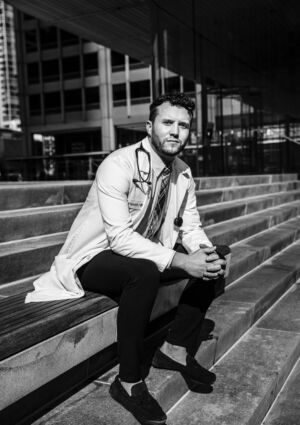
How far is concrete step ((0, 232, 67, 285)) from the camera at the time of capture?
323cm

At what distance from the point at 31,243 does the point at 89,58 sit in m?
44.3

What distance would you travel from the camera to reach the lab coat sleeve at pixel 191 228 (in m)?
3.10

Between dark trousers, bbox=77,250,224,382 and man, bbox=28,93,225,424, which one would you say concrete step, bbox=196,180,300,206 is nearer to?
man, bbox=28,93,225,424

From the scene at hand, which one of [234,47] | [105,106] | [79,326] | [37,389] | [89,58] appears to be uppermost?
[89,58]

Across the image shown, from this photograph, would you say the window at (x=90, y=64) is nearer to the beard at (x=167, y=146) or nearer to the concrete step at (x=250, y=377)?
the concrete step at (x=250, y=377)

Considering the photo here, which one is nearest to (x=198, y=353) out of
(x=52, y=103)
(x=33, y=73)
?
(x=52, y=103)

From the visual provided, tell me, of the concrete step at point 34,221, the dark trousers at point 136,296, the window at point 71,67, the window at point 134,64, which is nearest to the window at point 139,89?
the window at point 134,64

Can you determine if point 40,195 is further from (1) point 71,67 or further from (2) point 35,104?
(2) point 35,104

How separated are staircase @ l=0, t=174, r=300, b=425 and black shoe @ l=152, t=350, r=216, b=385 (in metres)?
0.06

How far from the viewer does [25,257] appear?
338 cm

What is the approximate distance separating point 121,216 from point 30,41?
49.5 m

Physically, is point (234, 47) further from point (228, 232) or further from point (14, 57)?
point (14, 57)

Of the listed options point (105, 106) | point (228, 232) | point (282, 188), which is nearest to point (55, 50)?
point (105, 106)

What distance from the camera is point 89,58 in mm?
44875
